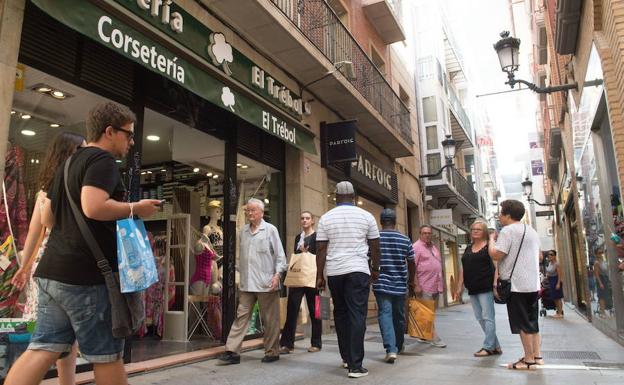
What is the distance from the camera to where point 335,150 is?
398 inches

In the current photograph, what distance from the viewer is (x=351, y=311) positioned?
195 inches

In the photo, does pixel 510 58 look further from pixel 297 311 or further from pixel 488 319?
pixel 297 311

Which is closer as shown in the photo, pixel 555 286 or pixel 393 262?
pixel 393 262

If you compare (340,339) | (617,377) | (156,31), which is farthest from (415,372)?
(156,31)

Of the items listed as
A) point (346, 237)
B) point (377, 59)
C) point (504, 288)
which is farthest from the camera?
point (377, 59)

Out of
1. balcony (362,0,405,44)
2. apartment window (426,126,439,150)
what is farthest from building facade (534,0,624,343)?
apartment window (426,126,439,150)

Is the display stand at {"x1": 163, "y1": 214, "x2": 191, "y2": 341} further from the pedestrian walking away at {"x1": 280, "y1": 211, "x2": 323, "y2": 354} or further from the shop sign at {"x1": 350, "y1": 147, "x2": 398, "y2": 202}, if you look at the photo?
the shop sign at {"x1": 350, "y1": 147, "x2": 398, "y2": 202}

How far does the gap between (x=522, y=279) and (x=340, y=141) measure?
5502 millimetres

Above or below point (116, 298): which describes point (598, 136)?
above

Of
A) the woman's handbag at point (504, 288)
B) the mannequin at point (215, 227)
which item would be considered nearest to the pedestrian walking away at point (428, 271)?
the woman's handbag at point (504, 288)

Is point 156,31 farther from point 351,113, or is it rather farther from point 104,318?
point 351,113

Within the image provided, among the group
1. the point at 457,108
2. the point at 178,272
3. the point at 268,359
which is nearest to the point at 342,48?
the point at 178,272

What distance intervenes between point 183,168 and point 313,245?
3.20m

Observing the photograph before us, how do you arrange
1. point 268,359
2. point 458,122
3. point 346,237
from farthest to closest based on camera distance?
point 458,122 < point 268,359 < point 346,237
